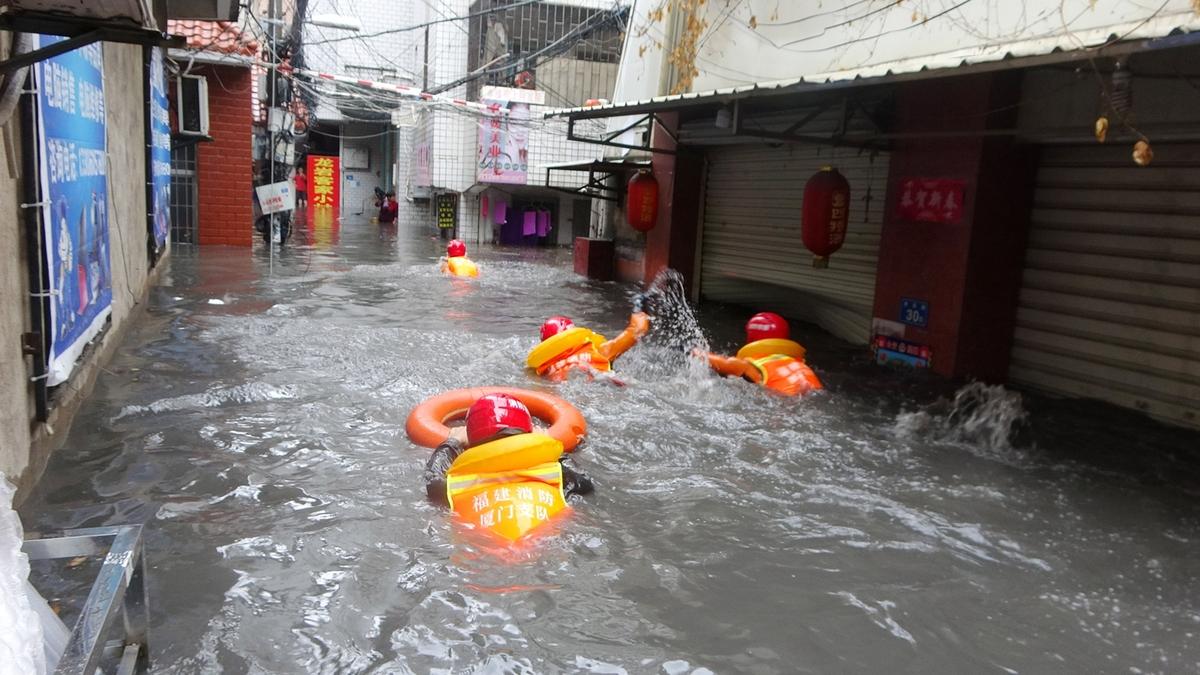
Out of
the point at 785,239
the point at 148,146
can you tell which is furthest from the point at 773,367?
the point at 148,146

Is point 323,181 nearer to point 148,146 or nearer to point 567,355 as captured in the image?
point 148,146

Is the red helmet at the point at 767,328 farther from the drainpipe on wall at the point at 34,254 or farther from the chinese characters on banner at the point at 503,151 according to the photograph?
the chinese characters on banner at the point at 503,151

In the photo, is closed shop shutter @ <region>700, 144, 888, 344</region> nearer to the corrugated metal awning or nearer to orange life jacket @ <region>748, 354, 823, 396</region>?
the corrugated metal awning

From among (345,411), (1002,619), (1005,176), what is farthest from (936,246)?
(345,411)

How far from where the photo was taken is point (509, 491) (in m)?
3.94

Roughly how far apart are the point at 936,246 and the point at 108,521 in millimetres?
6977

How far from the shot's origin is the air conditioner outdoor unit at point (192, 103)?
12.6 meters

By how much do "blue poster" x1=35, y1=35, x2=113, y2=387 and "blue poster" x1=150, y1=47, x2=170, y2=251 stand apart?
13.3 feet

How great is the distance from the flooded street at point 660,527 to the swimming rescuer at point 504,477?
0.50 feet

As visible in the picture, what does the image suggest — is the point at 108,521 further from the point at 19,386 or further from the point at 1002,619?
the point at 1002,619

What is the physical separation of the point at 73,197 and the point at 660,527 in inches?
153

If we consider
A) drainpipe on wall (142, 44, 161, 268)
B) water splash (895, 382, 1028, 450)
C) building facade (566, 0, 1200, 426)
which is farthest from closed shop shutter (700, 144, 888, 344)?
drainpipe on wall (142, 44, 161, 268)

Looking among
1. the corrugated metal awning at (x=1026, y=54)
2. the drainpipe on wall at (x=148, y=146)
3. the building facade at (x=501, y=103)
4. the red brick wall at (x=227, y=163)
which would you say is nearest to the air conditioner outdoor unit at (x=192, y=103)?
the red brick wall at (x=227, y=163)

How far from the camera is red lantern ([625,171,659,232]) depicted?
1275cm
